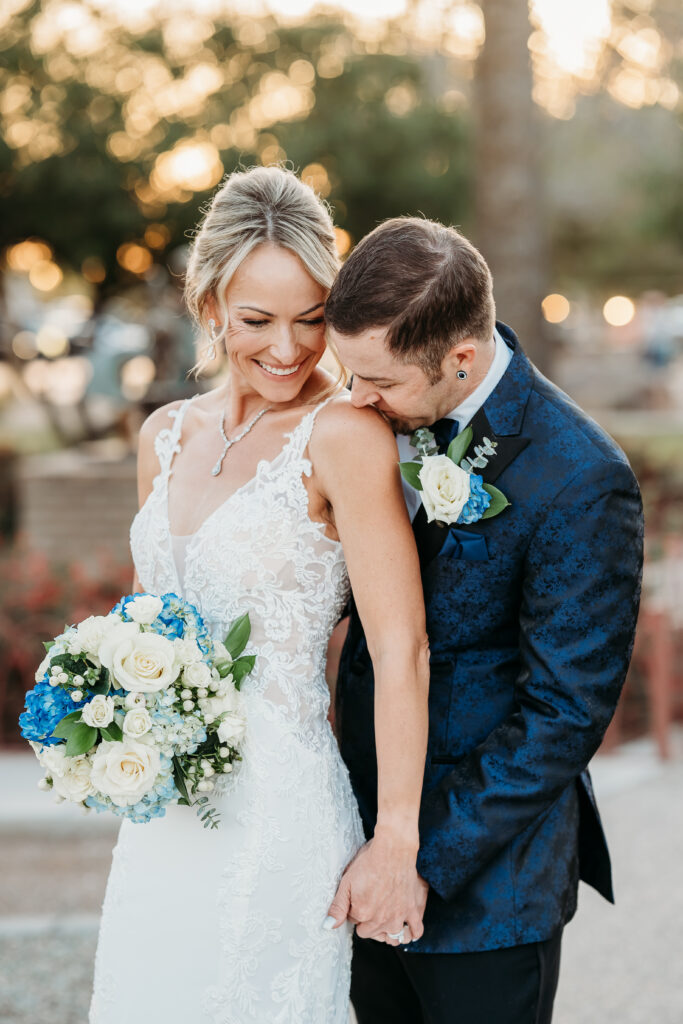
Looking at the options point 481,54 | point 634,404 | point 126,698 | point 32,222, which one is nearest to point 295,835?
point 126,698

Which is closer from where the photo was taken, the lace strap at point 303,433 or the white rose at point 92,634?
the white rose at point 92,634

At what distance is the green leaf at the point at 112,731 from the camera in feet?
6.77

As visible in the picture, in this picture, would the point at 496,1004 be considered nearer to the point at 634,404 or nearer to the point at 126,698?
the point at 126,698

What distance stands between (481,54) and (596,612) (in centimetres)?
608

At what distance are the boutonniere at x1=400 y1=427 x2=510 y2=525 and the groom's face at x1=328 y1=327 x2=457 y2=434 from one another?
9 cm

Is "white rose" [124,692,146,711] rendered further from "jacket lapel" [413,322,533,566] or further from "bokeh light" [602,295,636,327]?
"bokeh light" [602,295,636,327]

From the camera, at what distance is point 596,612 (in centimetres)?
213

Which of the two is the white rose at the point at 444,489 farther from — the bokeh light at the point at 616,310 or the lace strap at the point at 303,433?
the bokeh light at the point at 616,310

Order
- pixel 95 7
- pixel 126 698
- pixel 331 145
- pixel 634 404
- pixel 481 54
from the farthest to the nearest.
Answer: pixel 634 404, pixel 331 145, pixel 95 7, pixel 481 54, pixel 126 698

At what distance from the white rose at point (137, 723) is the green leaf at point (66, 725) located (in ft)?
0.35

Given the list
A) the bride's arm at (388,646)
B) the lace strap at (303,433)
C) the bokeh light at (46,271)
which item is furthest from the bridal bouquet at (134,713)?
the bokeh light at (46,271)

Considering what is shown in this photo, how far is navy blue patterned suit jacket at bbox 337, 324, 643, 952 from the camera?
2.13 meters

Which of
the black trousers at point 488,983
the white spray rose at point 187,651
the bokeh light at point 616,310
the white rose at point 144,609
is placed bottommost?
the black trousers at point 488,983

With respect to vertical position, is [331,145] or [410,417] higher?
[331,145]
